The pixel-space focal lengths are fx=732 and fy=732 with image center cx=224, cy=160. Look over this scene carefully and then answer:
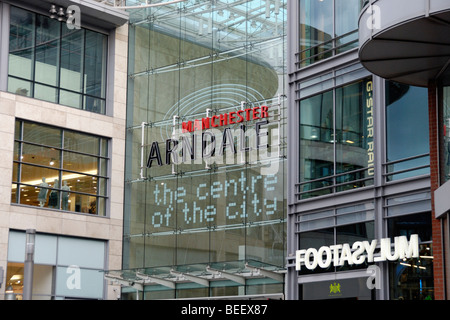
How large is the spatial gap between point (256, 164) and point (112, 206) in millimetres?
8558

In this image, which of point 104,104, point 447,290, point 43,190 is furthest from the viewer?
point 104,104

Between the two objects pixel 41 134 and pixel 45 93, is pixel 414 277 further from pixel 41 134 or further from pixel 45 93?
pixel 45 93

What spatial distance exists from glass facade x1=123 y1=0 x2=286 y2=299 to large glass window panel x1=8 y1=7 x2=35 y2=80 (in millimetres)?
4770

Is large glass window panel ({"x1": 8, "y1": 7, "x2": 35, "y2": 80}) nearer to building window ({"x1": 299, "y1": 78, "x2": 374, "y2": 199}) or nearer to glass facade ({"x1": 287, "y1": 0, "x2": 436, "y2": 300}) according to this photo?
glass facade ({"x1": 287, "y1": 0, "x2": 436, "y2": 300})

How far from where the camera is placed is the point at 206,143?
29484 millimetres

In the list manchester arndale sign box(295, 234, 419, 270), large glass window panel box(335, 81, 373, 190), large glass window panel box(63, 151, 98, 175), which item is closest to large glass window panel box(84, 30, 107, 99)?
large glass window panel box(63, 151, 98, 175)

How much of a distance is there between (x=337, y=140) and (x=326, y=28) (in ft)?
11.6

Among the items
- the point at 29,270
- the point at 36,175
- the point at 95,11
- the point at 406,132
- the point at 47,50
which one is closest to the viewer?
the point at 406,132

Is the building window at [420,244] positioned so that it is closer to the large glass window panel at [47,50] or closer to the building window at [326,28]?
the building window at [326,28]

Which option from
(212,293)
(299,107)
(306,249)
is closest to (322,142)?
(299,107)

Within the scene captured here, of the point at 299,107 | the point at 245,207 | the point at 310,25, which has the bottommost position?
the point at 245,207

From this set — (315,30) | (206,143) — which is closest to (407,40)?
(315,30)

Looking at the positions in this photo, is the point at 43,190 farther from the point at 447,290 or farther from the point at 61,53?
the point at 447,290

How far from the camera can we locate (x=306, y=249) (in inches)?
845
